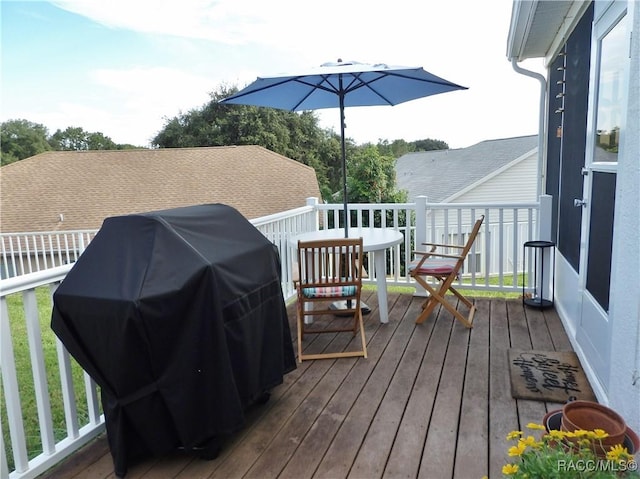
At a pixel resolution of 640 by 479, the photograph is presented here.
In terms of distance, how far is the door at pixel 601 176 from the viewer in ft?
7.32

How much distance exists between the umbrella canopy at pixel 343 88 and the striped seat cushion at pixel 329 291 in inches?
34.5

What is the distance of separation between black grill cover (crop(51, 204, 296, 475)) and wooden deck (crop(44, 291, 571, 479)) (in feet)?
0.78

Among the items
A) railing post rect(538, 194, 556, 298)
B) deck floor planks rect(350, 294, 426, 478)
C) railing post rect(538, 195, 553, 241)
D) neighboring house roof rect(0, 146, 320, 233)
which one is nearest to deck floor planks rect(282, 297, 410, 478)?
deck floor planks rect(350, 294, 426, 478)

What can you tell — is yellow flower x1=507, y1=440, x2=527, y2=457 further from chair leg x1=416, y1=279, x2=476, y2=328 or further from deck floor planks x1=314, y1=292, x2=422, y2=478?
chair leg x1=416, y1=279, x2=476, y2=328

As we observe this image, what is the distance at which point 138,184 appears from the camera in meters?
15.7

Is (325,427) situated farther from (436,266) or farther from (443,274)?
(436,266)

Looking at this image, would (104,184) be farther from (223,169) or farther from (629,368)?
(629,368)

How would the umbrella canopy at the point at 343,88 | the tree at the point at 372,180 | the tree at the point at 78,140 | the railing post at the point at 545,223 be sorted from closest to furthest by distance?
the umbrella canopy at the point at 343,88 < the railing post at the point at 545,223 < the tree at the point at 372,180 < the tree at the point at 78,140

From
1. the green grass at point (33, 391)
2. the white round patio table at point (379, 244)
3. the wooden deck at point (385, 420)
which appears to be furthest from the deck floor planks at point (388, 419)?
the green grass at point (33, 391)

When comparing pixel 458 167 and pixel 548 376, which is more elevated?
pixel 458 167

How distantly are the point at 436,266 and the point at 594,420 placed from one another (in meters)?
2.26

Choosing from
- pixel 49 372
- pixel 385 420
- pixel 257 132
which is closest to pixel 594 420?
pixel 385 420

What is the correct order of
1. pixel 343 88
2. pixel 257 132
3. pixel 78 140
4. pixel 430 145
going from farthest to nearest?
pixel 430 145 < pixel 78 140 < pixel 257 132 < pixel 343 88

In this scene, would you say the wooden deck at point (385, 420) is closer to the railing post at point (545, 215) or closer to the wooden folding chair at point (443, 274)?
the wooden folding chair at point (443, 274)
